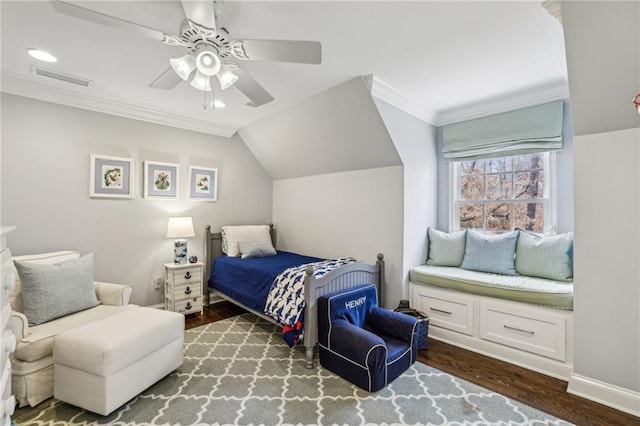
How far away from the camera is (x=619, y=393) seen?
193cm

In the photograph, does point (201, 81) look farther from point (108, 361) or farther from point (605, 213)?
point (605, 213)

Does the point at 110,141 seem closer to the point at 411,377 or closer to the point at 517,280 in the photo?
the point at 411,377

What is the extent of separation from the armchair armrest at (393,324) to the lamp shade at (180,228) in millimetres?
2321

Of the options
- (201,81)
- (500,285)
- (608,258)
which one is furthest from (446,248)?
(201,81)

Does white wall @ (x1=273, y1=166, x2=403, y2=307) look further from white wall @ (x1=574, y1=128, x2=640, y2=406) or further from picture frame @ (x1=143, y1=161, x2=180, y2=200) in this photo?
picture frame @ (x1=143, y1=161, x2=180, y2=200)

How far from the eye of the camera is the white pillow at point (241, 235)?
3.95 m

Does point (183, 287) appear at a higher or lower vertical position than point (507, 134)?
lower

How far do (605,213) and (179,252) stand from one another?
4.00m

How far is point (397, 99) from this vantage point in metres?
2.97

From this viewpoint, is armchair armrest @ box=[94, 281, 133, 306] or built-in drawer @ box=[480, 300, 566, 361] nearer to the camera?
built-in drawer @ box=[480, 300, 566, 361]

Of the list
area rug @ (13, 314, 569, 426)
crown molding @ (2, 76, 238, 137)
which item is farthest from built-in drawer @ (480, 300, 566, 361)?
crown molding @ (2, 76, 238, 137)

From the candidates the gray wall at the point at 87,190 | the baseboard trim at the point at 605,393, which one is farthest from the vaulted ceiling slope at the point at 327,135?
the baseboard trim at the point at 605,393

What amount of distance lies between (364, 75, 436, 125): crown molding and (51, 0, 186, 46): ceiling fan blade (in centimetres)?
161

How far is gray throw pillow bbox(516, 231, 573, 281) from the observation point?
2617mm
